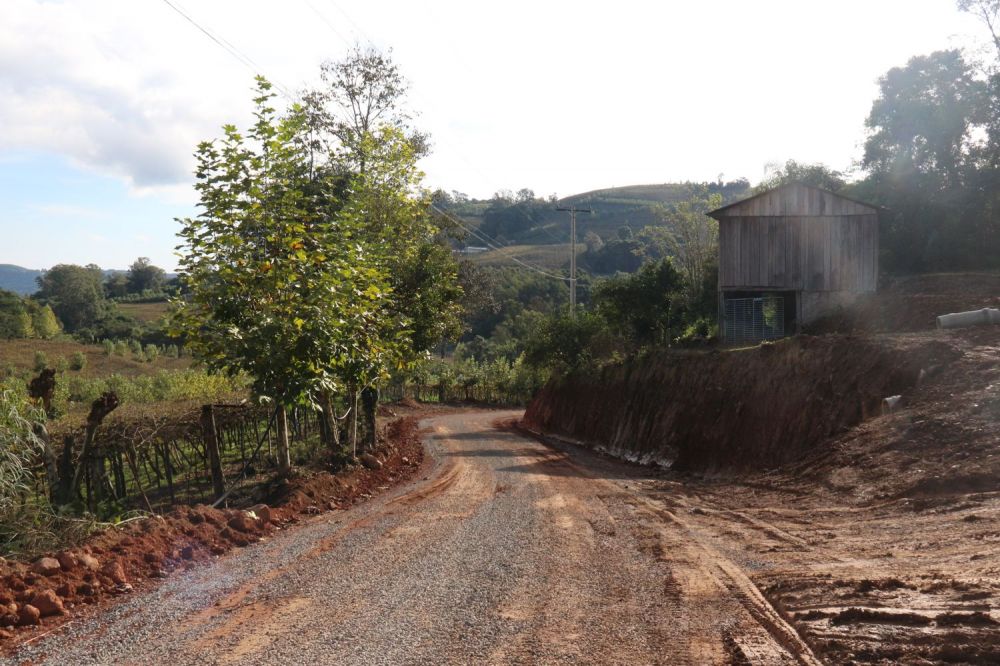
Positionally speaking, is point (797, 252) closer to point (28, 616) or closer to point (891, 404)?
point (891, 404)

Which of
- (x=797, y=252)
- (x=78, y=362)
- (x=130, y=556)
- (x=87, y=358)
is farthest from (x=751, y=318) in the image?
(x=87, y=358)

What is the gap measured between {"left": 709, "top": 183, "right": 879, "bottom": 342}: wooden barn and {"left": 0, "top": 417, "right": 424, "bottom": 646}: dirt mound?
21.7 m

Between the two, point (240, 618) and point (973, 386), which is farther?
point (973, 386)

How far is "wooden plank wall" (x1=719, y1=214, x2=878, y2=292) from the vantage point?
30281 mm

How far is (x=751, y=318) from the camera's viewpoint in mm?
32094

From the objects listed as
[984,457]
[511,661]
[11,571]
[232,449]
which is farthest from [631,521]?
[232,449]

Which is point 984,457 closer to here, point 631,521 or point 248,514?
point 631,521

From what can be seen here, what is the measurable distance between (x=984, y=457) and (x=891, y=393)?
4515mm

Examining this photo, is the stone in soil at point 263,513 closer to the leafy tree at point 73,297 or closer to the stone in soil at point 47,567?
the stone in soil at point 47,567

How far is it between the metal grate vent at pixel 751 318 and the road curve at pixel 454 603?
21.2 meters

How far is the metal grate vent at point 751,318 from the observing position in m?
31.9

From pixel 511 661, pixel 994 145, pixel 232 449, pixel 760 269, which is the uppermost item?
pixel 994 145

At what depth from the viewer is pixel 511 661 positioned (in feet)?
19.0

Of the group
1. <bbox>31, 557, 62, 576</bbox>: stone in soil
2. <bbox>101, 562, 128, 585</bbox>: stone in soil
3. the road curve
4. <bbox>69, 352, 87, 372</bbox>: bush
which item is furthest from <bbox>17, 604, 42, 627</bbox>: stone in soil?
<bbox>69, 352, 87, 372</bbox>: bush
